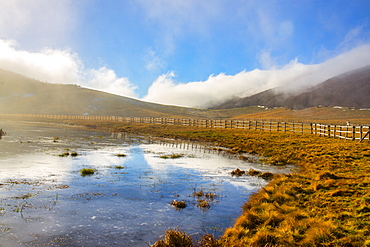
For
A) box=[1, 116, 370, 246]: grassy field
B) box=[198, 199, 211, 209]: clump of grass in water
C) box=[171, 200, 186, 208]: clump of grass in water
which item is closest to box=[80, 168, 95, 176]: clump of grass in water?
box=[171, 200, 186, 208]: clump of grass in water

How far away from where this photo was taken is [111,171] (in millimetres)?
16062

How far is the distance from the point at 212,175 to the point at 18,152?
54.1 ft

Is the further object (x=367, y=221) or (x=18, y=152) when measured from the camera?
(x=18, y=152)

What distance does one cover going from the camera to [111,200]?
10602 mm

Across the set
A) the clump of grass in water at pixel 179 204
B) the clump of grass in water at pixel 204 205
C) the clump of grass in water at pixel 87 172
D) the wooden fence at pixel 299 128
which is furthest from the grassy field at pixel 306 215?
the wooden fence at pixel 299 128

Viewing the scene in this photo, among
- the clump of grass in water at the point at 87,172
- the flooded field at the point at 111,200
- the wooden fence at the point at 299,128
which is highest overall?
the wooden fence at the point at 299,128

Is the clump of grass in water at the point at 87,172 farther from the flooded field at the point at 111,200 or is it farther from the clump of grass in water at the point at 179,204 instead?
the clump of grass in water at the point at 179,204

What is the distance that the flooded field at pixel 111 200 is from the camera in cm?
765

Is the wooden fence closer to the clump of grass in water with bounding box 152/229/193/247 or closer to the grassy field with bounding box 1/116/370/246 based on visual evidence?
the grassy field with bounding box 1/116/370/246

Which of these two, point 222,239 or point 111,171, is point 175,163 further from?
point 222,239

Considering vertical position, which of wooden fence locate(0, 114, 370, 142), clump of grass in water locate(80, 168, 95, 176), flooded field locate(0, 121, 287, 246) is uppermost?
wooden fence locate(0, 114, 370, 142)

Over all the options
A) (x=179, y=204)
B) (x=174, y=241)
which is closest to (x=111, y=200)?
(x=179, y=204)

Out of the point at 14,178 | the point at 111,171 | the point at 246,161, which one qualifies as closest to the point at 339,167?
the point at 246,161

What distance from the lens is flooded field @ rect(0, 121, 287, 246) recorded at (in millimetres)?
7652
